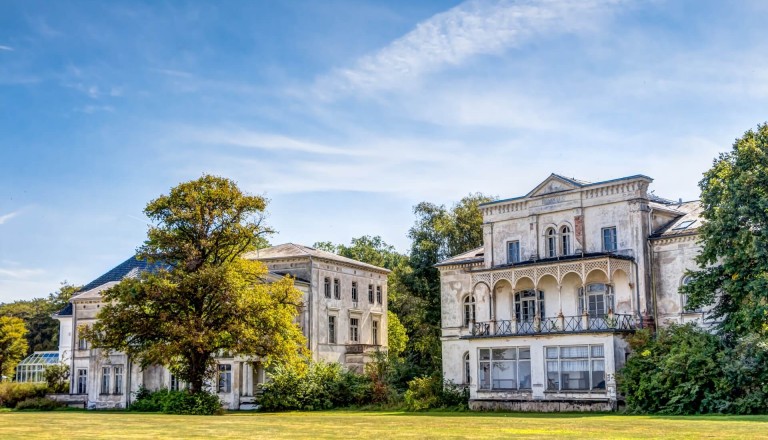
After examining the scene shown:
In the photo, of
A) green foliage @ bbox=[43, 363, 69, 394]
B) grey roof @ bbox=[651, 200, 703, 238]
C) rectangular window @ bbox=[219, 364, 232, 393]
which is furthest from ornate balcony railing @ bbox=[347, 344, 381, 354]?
grey roof @ bbox=[651, 200, 703, 238]

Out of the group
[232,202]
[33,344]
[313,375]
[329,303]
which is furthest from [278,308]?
[33,344]

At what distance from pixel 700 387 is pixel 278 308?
1747 centimetres

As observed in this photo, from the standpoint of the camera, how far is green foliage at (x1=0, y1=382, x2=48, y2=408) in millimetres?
52344

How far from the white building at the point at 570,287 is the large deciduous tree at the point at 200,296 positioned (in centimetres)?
979

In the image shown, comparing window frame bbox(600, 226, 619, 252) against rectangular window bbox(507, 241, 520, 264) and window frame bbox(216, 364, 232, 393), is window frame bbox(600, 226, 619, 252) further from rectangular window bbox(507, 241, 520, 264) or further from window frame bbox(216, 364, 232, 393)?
window frame bbox(216, 364, 232, 393)

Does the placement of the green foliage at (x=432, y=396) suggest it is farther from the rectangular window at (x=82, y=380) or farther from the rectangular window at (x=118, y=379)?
the rectangular window at (x=82, y=380)

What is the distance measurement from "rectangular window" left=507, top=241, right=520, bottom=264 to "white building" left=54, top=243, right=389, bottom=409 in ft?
40.9

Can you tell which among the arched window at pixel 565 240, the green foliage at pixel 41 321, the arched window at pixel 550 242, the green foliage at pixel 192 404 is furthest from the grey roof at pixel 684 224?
the green foliage at pixel 41 321

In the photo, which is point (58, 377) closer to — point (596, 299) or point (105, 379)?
point (105, 379)

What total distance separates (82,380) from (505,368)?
27459 millimetres

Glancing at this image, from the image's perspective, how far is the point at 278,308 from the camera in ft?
124

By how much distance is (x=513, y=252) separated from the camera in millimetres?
43062

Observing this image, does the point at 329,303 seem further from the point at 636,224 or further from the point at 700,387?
the point at 700,387

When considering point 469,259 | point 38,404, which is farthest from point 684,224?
point 38,404
